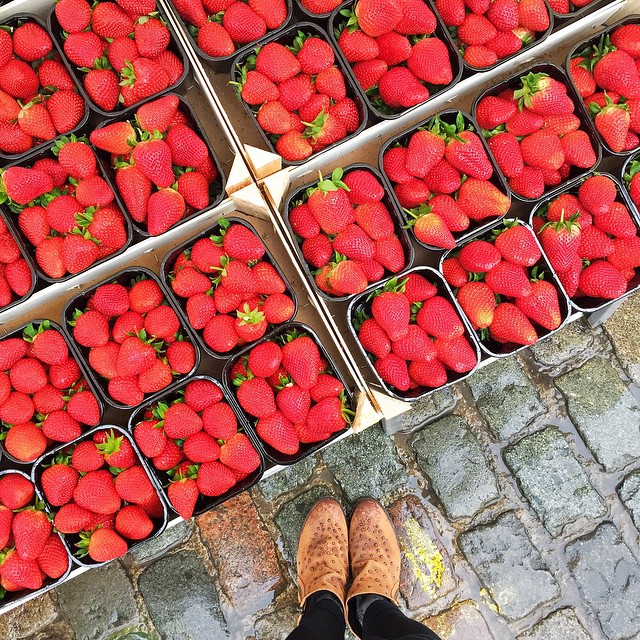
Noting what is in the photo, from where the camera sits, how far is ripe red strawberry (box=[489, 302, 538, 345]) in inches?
58.1

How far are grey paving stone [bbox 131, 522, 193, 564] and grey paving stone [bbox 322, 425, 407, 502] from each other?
0.55 metres

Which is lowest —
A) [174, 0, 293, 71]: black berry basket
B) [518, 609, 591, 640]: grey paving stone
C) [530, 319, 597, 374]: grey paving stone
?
[518, 609, 591, 640]: grey paving stone

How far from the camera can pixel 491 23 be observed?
150 centimetres

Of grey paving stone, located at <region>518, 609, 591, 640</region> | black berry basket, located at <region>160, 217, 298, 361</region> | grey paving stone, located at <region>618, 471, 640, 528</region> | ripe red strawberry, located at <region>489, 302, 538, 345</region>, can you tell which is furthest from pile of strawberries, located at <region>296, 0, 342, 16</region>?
grey paving stone, located at <region>518, 609, 591, 640</region>

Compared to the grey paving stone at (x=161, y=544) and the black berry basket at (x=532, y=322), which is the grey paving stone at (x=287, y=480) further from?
the black berry basket at (x=532, y=322)

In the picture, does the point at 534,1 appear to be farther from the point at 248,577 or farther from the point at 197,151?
the point at 248,577

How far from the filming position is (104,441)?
1431mm

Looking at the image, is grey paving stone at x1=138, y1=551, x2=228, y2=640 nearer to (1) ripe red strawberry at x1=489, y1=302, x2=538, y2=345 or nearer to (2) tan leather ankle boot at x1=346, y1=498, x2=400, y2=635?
(2) tan leather ankle boot at x1=346, y1=498, x2=400, y2=635

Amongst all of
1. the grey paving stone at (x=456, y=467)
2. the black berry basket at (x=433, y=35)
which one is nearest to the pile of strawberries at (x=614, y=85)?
the black berry basket at (x=433, y=35)

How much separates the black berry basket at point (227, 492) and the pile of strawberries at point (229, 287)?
5.2 inches

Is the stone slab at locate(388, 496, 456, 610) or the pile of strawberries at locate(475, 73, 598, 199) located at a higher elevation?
the pile of strawberries at locate(475, 73, 598, 199)

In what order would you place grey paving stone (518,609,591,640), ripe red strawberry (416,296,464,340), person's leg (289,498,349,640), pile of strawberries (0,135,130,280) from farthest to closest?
1. grey paving stone (518,609,591,640)
2. person's leg (289,498,349,640)
3. ripe red strawberry (416,296,464,340)
4. pile of strawberries (0,135,130,280)

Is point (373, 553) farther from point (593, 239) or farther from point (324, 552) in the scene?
point (593, 239)

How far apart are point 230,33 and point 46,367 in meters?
1.02
